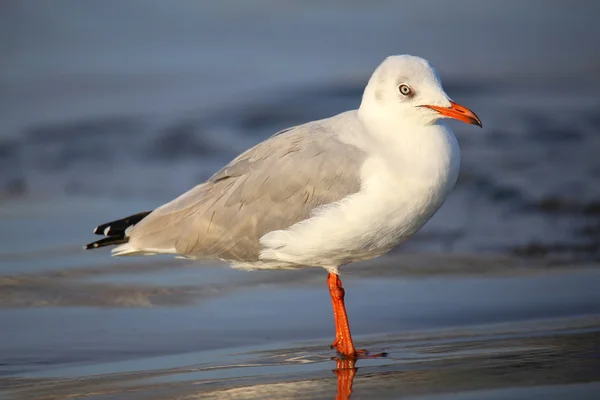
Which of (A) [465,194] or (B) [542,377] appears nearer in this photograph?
(B) [542,377]

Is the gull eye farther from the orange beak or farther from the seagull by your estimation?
the orange beak

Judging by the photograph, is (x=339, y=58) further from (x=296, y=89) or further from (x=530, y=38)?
(x=530, y=38)

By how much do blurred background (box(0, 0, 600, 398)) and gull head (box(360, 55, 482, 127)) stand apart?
1465mm

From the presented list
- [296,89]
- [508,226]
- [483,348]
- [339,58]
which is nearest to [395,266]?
[508,226]

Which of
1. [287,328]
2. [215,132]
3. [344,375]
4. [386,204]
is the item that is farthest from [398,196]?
[215,132]

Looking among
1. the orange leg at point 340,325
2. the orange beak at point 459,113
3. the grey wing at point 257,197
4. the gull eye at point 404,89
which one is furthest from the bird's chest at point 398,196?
the orange leg at point 340,325

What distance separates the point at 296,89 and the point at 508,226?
7076 millimetres

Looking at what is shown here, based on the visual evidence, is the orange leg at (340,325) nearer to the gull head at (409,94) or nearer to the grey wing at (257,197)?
the grey wing at (257,197)

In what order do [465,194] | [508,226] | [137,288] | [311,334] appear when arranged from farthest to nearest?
[465,194] < [508,226] < [137,288] < [311,334]

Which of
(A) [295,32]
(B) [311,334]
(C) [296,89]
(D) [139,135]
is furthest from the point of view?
(A) [295,32]

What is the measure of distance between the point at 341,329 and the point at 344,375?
0.71 metres

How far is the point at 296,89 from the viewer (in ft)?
54.1

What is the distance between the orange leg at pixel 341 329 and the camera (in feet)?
21.2

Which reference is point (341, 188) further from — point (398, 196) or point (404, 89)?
point (404, 89)
